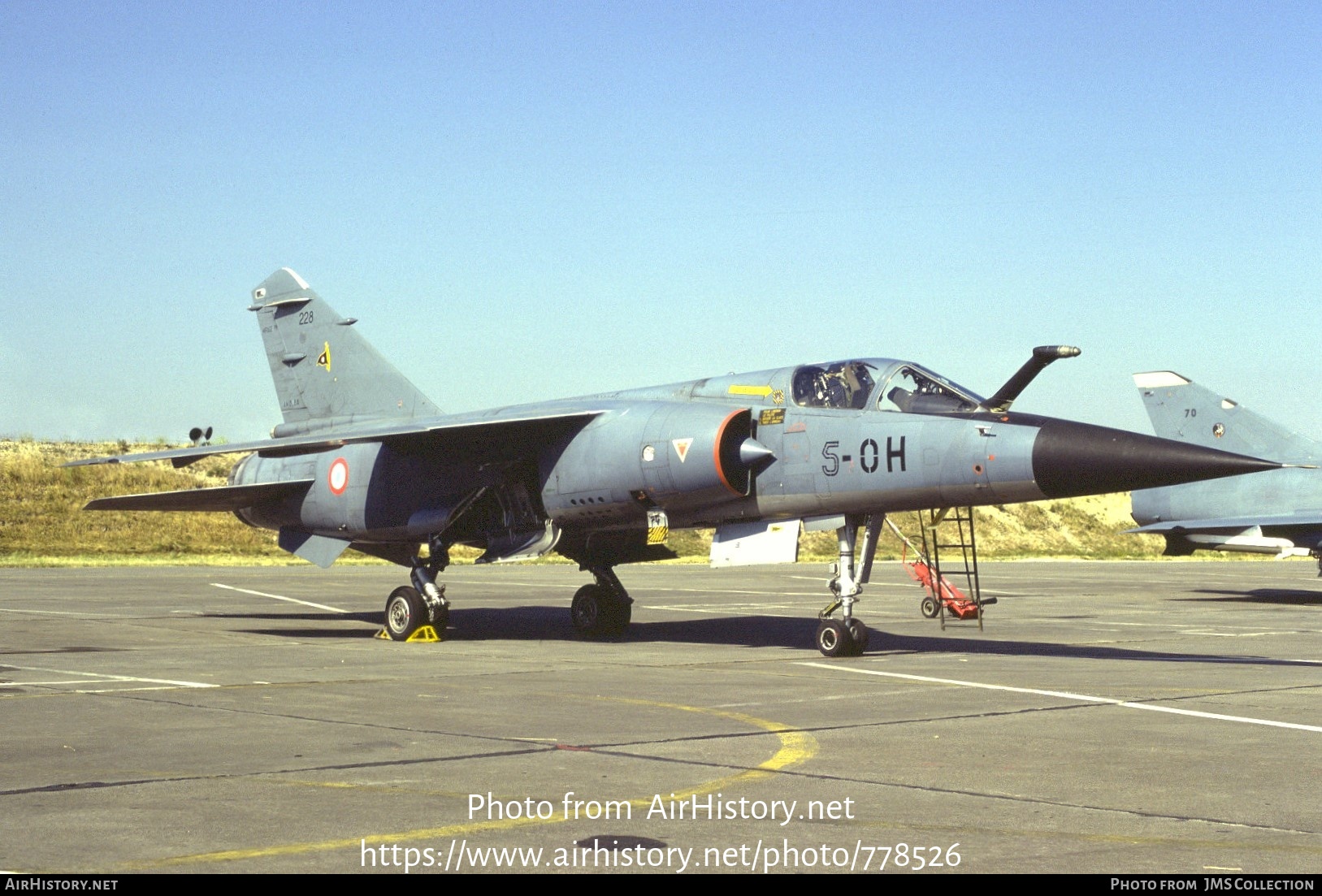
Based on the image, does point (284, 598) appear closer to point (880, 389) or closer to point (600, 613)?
point (600, 613)

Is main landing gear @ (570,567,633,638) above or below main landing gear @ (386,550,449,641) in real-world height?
below

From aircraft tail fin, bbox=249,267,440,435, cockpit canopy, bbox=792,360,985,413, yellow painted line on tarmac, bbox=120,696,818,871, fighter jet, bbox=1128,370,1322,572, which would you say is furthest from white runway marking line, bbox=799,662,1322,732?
fighter jet, bbox=1128,370,1322,572

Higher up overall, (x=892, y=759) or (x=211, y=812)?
(x=211, y=812)

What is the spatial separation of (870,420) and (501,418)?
4930mm

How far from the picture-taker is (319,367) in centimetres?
2173

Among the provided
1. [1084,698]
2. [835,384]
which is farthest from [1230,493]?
[1084,698]

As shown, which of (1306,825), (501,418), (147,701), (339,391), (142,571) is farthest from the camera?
(142,571)

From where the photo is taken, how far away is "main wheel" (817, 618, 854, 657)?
15250mm

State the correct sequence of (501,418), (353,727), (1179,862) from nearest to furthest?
(1179,862)
(353,727)
(501,418)

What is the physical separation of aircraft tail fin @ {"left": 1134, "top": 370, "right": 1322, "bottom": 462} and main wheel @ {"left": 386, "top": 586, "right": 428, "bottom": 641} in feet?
62.1

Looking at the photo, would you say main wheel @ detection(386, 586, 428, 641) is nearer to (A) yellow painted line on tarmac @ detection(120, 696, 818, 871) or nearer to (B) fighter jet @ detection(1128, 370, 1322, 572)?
(A) yellow painted line on tarmac @ detection(120, 696, 818, 871)

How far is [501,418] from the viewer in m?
17.5

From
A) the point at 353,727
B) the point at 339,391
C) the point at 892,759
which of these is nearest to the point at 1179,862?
the point at 892,759

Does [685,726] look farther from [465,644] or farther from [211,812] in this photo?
[465,644]
